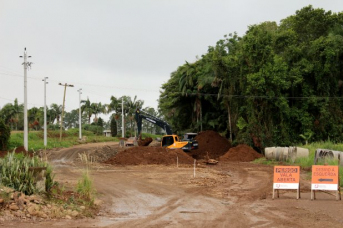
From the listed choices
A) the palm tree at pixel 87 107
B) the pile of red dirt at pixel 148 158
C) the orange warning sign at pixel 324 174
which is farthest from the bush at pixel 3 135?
the palm tree at pixel 87 107

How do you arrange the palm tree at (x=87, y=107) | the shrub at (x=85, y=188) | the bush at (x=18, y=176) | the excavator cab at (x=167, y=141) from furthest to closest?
1. the palm tree at (x=87, y=107)
2. the excavator cab at (x=167, y=141)
3. the shrub at (x=85, y=188)
4. the bush at (x=18, y=176)

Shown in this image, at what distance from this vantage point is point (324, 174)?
15820mm

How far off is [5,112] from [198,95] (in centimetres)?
4625

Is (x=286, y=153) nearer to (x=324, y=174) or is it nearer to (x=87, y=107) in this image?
(x=324, y=174)

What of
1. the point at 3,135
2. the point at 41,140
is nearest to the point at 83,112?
the point at 41,140

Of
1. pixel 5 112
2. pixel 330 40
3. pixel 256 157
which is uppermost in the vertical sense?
pixel 330 40

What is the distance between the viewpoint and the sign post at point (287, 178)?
15994 mm

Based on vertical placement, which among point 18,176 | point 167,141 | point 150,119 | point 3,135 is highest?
point 150,119

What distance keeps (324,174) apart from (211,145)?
105ft

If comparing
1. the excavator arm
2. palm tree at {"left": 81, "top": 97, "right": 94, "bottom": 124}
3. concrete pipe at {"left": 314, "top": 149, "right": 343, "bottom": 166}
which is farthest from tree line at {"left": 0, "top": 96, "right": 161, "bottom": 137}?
concrete pipe at {"left": 314, "top": 149, "right": 343, "bottom": 166}

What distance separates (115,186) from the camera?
19.5 metres

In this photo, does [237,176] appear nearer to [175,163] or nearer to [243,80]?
[175,163]

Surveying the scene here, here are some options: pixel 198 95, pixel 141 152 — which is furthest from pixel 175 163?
pixel 198 95

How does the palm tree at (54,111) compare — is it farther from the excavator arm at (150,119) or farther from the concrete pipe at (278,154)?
the concrete pipe at (278,154)
